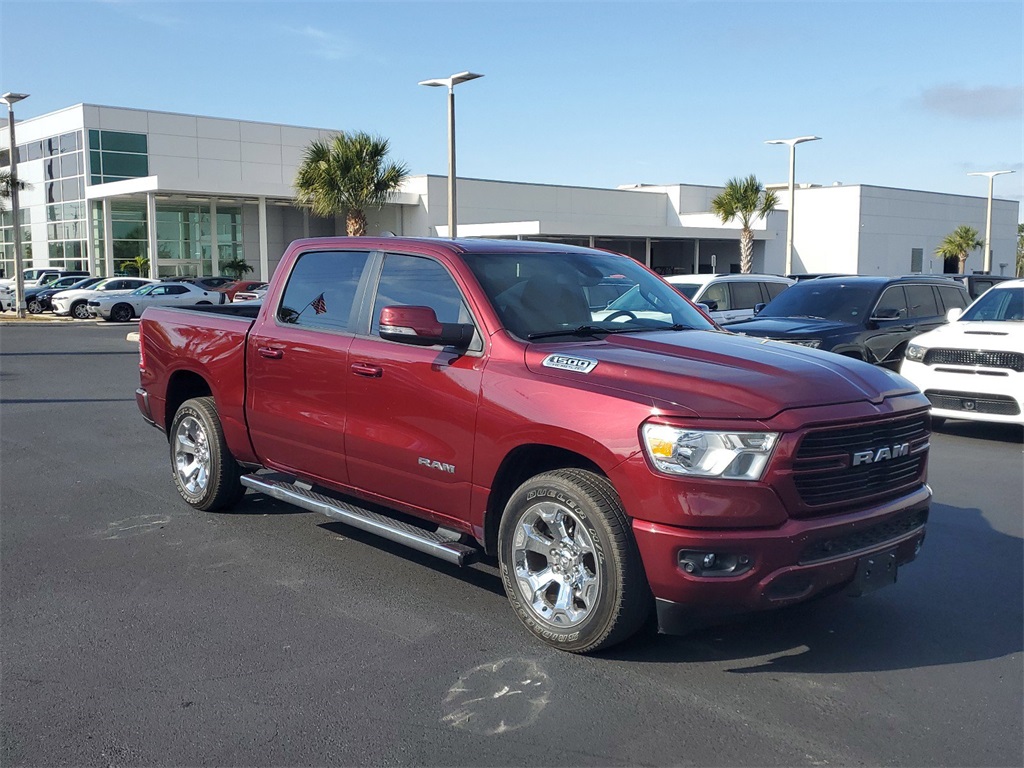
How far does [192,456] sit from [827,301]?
29.8ft

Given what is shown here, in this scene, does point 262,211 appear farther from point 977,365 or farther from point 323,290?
point 323,290

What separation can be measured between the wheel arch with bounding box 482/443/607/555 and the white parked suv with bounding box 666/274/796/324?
11.9m

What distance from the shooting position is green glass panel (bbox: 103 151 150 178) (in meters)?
49.6

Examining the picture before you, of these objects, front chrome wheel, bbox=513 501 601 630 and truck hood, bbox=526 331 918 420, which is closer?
truck hood, bbox=526 331 918 420

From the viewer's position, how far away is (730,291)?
17078 millimetres

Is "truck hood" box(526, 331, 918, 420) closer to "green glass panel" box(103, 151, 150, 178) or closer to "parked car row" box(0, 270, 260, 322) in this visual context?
"parked car row" box(0, 270, 260, 322)

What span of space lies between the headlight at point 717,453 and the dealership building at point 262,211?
1529 inches

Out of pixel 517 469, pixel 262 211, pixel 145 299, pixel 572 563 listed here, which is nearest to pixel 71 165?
pixel 262 211

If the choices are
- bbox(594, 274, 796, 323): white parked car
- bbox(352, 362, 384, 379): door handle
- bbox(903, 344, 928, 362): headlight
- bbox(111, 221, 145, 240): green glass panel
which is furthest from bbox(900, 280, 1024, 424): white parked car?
bbox(111, 221, 145, 240): green glass panel

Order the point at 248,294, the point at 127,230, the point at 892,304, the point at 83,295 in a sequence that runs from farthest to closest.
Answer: the point at 127,230 < the point at 83,295 < the point at 248,294 < the point at 892,304

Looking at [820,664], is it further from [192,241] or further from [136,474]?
[192,241]

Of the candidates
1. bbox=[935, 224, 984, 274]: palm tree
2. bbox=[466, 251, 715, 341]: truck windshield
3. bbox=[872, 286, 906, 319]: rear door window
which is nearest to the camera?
bbox=[466, 251, 715, 341]: truck windshield

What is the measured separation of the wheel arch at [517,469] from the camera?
177 inches

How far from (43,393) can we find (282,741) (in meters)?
11.8
